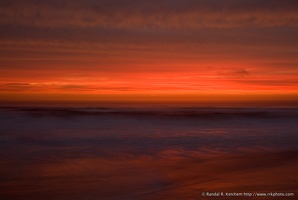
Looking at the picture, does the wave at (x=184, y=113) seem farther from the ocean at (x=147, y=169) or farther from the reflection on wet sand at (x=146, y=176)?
the reflection on wet sand at (x=146, y=176)

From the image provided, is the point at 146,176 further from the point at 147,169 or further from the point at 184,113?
the point at 184,113

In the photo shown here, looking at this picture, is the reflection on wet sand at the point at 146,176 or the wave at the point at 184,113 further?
the wave at the point at 184,113

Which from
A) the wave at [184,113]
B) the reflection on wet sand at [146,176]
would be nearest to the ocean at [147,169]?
the reflection on wet sand at [146,176]

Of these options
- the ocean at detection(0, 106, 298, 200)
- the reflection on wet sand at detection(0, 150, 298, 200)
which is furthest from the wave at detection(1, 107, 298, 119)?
the reflection on wet sand at detection(0, 150, 298, 200)

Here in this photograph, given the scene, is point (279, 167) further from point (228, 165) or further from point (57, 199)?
point (57, 199)

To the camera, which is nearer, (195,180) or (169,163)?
(195,180)

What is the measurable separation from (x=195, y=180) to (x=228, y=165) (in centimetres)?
155

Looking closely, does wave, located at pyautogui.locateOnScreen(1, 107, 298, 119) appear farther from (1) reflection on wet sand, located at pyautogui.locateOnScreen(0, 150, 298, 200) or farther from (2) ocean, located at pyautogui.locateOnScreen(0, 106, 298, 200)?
(1) reflection on wet sand, located at pyautogui.locateOnScreen(0, 150, 298, 200)

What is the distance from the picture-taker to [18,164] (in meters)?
7.26

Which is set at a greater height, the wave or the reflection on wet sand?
the wave

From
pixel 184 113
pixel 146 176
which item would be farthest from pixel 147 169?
pixel 184 113

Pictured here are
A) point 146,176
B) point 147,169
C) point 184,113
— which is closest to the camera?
point 146,176

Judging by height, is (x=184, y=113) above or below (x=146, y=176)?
above

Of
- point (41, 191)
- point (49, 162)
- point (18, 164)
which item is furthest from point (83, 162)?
point (41, 191)
